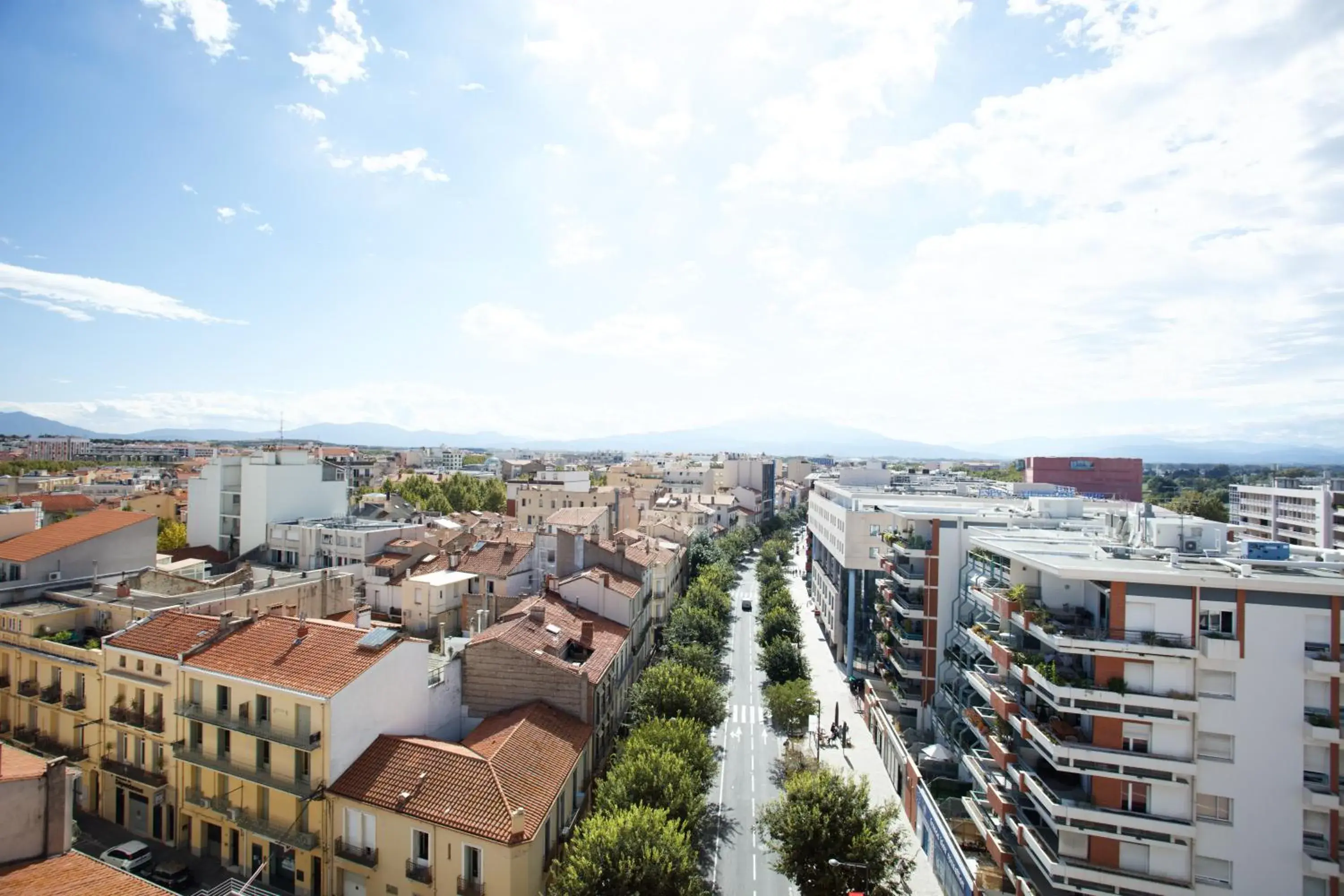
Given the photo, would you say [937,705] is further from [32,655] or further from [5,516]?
[5,516]

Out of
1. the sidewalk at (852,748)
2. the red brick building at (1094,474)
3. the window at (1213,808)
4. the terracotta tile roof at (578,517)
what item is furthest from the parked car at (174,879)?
the red brick building at (1094,474)

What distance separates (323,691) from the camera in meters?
27.0

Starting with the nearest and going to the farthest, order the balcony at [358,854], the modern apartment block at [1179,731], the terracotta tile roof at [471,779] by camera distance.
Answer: the modern apartment block at [1179,731] → the terracotta tile roof at [471,779] → the balcony at [358,854]

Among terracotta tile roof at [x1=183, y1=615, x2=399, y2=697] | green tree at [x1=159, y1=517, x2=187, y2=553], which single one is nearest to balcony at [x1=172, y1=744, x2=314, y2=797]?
terracotta tile roof at [x1=183, y1=615, x2=399, y2=697]

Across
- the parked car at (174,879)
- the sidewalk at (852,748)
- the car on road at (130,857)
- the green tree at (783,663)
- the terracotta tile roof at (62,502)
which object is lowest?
the sidewalk at (852,748)

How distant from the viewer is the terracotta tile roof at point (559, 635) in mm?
34969

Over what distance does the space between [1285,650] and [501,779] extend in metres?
27.9

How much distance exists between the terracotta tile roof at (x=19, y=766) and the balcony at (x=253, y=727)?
6751 millimetres

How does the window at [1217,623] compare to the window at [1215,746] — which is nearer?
the window at [1215,746]

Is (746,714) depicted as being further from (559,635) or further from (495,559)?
(495,559)

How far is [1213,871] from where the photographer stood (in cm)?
2267

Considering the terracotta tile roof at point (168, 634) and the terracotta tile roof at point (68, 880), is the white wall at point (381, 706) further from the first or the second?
the terracotta tile roof at point (168, 634)

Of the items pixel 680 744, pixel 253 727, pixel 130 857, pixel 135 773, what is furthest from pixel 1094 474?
pixel 130 857

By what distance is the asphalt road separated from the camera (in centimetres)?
3180
